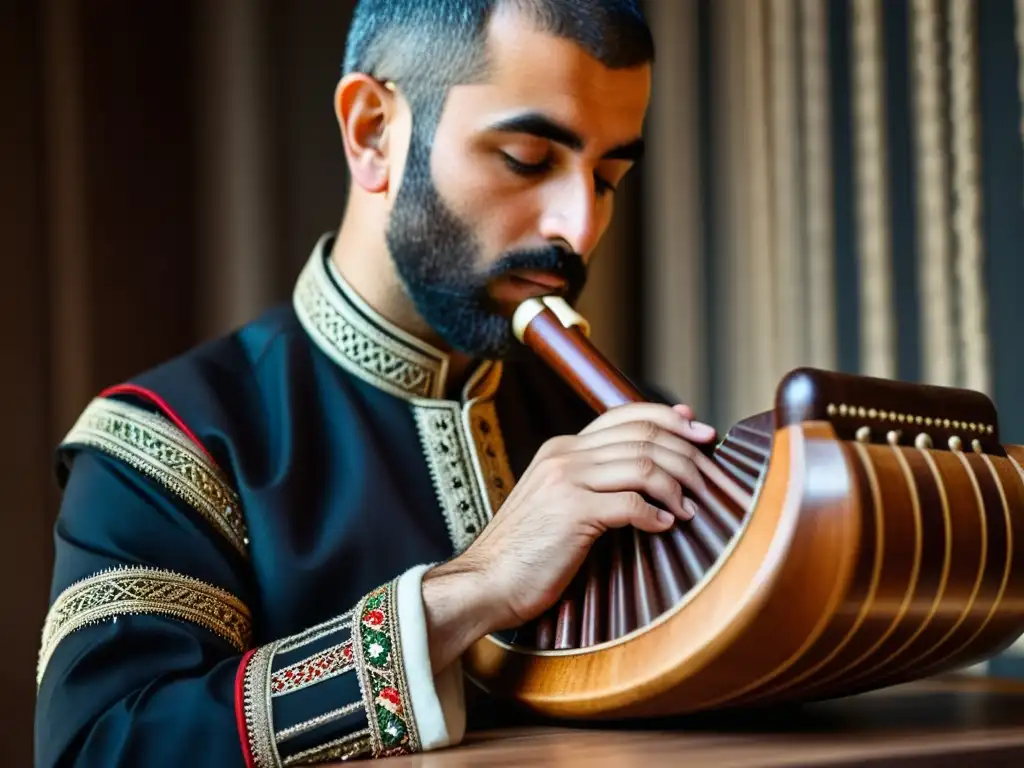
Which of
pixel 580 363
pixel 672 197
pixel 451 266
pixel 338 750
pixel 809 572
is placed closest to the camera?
pixel 809 572

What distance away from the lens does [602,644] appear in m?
0.96

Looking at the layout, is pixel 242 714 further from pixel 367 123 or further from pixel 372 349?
pixel 367 123

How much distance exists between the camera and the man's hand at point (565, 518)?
0.98m

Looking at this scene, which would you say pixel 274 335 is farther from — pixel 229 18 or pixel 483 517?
pixel 229 18

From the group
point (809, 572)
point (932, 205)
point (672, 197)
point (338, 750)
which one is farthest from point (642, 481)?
point (672, 197)

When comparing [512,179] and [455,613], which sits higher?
[512,179]

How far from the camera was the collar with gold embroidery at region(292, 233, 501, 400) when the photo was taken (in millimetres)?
1341

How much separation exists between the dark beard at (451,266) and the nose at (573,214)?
2 centimetres

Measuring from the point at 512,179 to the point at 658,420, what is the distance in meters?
0.31

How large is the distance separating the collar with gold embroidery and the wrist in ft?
1.20

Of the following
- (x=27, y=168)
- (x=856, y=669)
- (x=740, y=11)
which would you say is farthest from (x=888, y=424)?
(x=740, y=11)

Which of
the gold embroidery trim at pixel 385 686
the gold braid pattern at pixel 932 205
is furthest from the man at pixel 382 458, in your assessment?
the gold braid pattern at pixel 932 205

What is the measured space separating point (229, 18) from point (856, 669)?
1420 mm

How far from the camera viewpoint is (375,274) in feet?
4.40
